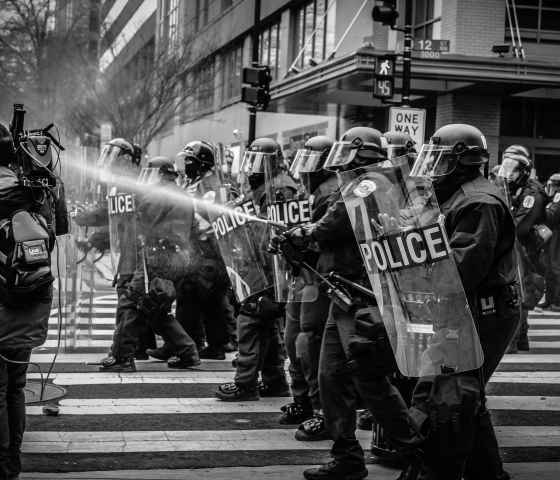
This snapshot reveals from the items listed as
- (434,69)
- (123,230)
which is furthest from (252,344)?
(434,69)

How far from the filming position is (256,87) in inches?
784

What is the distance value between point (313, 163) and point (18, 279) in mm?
2348

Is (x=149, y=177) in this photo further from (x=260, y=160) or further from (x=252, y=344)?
(x=252, y=344)

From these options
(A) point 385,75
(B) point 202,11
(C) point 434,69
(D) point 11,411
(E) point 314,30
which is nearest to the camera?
(D) point 11,411

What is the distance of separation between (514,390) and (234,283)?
270cm

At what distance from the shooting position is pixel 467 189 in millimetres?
4684

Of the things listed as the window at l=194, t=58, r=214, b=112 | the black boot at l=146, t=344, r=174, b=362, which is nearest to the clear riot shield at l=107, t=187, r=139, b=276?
the black boot at l=146, t=344, r=174, b=362

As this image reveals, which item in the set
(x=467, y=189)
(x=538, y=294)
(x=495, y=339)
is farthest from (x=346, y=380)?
(x=538, y=294)

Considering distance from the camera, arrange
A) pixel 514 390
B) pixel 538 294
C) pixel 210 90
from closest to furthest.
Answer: pixel 514 390
pixel 538 294
pixel 210 90

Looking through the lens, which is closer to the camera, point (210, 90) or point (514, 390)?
point (514, 390)

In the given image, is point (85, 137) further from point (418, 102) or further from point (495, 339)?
point (495, 339)

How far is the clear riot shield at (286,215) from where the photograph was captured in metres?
6.77

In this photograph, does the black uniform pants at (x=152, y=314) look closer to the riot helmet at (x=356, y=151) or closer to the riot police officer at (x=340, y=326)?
the riot police officer at (x=340, y=326)

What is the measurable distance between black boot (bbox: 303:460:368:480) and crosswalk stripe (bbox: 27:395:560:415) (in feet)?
6.22
